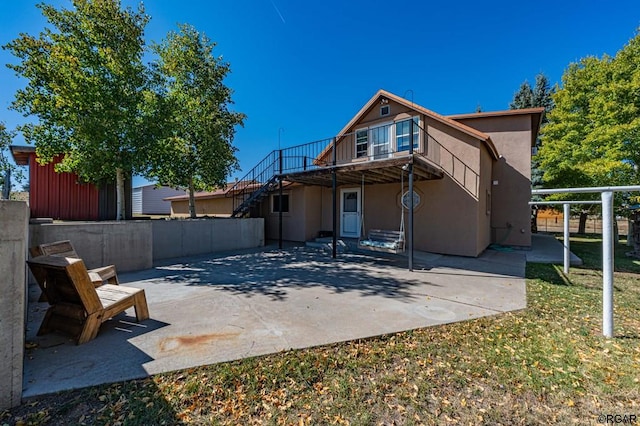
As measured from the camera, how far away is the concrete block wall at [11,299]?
2.03m

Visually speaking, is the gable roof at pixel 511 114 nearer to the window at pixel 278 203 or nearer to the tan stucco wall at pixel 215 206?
the window at pixel 278 203

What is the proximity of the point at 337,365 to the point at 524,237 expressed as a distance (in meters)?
12.3

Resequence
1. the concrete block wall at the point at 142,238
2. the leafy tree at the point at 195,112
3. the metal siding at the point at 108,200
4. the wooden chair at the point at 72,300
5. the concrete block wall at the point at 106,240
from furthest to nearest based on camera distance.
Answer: the metal siding at the point at 108,200 < the leafy tree at the point at 195,112 < the concrete block wall at the point at 142,238 < the concrete block wall at the point at 106,240 < the wooden chair at the point at 72,300

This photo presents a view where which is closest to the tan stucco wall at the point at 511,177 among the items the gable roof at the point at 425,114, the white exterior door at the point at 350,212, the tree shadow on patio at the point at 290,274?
the gable roof at the point at 425,114

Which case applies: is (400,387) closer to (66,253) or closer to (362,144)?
(66,253)

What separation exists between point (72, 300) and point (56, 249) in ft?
5.61

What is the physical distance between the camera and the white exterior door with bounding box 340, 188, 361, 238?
39.4ft

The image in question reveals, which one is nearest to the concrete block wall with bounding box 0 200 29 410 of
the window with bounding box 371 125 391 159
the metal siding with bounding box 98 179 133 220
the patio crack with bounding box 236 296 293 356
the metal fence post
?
the patio crack with bounding box 236 296 293 356

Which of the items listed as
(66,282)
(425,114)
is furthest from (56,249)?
(425,114)

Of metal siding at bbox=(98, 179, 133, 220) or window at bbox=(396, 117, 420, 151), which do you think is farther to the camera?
window at bbox=(396, 117, 420, 151)

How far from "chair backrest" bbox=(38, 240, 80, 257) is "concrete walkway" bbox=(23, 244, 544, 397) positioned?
0.85 m

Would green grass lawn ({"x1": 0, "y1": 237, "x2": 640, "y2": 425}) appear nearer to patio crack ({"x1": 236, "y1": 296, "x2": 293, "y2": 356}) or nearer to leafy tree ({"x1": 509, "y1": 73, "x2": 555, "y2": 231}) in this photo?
patio crack ({"x1": 236, "y1": 296, "x2": 293, "y2": 356})

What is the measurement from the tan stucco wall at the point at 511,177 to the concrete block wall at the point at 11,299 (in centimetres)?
1379

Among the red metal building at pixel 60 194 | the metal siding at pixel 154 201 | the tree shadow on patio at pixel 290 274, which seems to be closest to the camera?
the tree shadow on patio at pixel 290 274
